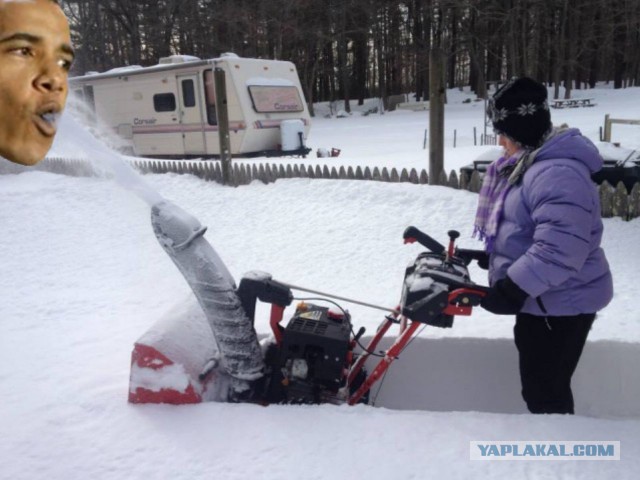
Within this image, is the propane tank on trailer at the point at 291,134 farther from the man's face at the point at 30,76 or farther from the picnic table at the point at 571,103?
the picnic table at the point at 571,103

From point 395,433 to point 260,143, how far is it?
41.1 ft

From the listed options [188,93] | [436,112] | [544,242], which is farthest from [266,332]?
[188,93]

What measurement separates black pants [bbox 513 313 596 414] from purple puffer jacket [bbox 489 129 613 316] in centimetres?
8

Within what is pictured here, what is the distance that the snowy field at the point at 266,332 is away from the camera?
5.77 ft

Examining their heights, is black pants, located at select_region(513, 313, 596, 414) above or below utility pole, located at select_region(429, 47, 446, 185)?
below

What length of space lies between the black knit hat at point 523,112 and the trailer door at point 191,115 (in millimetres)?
12101

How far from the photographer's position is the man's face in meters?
0.73

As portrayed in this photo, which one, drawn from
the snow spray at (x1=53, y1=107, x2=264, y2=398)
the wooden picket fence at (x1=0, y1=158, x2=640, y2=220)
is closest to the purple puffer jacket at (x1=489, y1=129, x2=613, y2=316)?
the snow spray at (x1=53, y1=107, x2=264, y2=398)

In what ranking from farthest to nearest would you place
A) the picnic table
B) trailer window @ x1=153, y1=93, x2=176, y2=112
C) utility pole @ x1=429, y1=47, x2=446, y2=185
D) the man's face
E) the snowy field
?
the picnic table → trailer window @ x1=153, y1=93, x2=176, y2=112 → utility pole @ x1=429, y1=47, x2=446, y2=185 → the snowy field → the man's face

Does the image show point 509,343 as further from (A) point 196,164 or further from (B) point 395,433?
(A) point 196,164

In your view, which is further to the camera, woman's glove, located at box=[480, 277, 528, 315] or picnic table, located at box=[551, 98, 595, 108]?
picnic table, located at box=[551, 98, 595, 108]

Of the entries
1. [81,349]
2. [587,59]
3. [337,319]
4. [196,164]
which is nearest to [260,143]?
[196,164]

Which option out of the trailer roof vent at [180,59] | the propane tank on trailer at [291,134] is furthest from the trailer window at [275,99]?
the trailer roof vent at [180,59]

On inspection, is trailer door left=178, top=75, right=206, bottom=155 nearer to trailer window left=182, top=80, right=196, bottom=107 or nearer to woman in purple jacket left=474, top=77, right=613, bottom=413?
trailer window left=182, top=80, right=196, bottom=107
